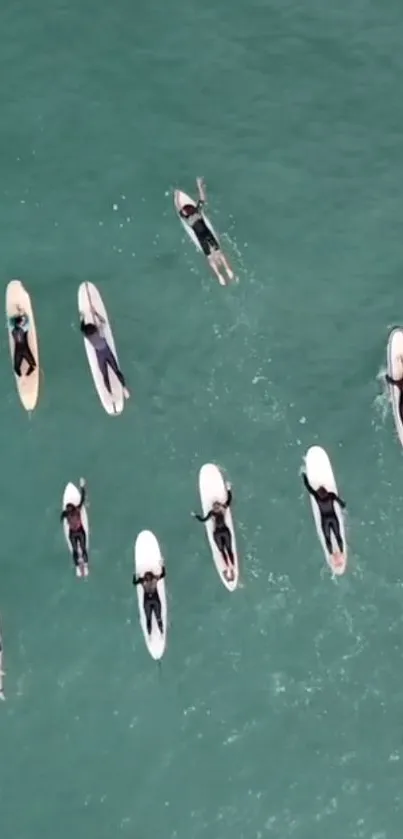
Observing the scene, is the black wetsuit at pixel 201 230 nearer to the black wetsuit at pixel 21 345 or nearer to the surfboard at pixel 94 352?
the surfboard at pixel 94 352

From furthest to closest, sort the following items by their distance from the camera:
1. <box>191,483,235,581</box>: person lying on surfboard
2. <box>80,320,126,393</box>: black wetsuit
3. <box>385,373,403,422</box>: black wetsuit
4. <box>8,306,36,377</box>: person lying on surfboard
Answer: <box>8,306,36,377</box>: person lying on surfboard → <box>80,320,126,393</box>: black wetsuit → <box>385,373,403,422</box>: black wetsuit → <box>191,483,235,581</box>: person lying on surfboard

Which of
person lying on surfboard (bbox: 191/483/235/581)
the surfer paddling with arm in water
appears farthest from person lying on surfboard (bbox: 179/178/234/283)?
the surfer paddling with arm in water

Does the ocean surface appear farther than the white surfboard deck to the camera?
No

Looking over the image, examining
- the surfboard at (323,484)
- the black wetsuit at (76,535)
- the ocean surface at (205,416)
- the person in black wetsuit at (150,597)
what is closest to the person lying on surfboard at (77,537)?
the black wetsuit at (76,535)

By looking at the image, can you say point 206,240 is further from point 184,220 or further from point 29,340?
point 29,340

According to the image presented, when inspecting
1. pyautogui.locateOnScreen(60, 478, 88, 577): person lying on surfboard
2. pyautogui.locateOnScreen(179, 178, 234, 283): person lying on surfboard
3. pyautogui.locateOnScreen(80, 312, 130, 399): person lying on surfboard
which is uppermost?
pyautogui.locateOnScreen(179, 178, 234, 283): person lying on surfboard

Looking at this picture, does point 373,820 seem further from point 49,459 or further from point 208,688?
point 49,459

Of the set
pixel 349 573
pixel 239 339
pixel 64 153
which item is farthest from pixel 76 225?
pixel 349 573

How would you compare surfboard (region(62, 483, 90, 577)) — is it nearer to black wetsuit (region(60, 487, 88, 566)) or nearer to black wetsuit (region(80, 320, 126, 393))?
black wetsuit (region(60, 487, 88, 566))
